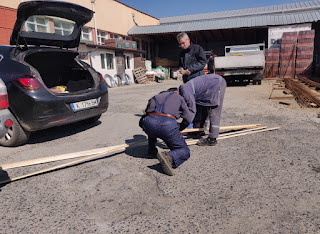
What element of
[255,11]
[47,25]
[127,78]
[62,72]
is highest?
[255,11]

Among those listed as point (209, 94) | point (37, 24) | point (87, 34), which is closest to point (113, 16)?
point (87, 34)

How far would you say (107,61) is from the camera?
57.1 ft

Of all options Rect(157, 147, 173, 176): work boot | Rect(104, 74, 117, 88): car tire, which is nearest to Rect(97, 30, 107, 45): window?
Rect(104, 74, 117, 88): car tire

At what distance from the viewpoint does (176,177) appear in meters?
2.49

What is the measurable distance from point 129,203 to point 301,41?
739 inches

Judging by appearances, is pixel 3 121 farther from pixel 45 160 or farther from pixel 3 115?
pixel 45 160

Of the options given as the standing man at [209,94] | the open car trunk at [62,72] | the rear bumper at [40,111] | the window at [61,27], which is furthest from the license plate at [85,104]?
the window at [61,27]

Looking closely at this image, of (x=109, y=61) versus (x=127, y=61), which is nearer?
(x=109, y=61)

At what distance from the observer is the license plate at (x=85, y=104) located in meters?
3.72

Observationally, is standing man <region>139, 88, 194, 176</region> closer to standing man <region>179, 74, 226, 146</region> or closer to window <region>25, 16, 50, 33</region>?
standing man <region>179, 74, 226, 146</region>

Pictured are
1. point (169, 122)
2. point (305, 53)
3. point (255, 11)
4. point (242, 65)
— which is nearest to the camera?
point (169, 122)

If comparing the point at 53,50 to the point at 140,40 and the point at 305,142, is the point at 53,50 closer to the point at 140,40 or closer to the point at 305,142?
the point at 305,142

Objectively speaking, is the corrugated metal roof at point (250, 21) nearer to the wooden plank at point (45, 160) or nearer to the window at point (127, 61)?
the window at point (127, 61)

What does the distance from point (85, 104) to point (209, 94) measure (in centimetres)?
212
